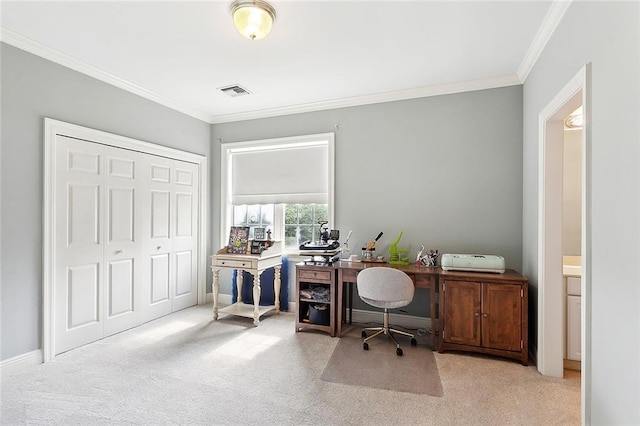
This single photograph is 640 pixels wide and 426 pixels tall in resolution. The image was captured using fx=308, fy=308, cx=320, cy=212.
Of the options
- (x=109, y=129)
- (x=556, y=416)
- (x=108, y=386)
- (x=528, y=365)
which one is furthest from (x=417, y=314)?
(x=109, y=129)

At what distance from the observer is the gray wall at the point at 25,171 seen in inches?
100

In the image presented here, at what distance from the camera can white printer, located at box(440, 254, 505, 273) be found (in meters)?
2.97

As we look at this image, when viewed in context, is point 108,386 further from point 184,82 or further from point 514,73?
point 514,73

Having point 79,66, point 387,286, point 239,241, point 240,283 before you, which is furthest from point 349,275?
point 79,66

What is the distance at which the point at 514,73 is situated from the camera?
3.22m

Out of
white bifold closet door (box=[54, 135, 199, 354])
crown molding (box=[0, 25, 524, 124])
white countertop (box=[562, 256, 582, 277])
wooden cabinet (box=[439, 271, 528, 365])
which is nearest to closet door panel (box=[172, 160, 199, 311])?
white bifold closet door (box=[54, 135, 199, 354])

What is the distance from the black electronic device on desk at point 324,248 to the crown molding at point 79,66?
2566 millimetres

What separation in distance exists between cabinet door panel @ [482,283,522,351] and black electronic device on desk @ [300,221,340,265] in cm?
160

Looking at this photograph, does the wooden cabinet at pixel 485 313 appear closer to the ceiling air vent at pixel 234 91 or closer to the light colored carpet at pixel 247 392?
the light colored carpet at pixel 247 392

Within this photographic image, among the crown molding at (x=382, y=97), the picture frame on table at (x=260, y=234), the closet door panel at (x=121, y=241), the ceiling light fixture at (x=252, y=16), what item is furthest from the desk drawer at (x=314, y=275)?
the ceiling light fixture at (x=252, y=16)

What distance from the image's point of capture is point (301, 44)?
106 inches

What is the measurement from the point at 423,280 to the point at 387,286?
0.43 metres

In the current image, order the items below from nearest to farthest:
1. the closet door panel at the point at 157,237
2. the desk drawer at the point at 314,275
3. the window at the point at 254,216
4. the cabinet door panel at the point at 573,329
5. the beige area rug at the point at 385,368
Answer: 1. the beige area rug at the point at 385,368
2. the cabinet door panel at the point at 573,329
3. the desk drawer at the point at 314,275
4. the closet door panel at the point at 157,237
5. the window at the point at 254,216

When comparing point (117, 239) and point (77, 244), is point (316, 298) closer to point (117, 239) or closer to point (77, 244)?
point (117, 239)
